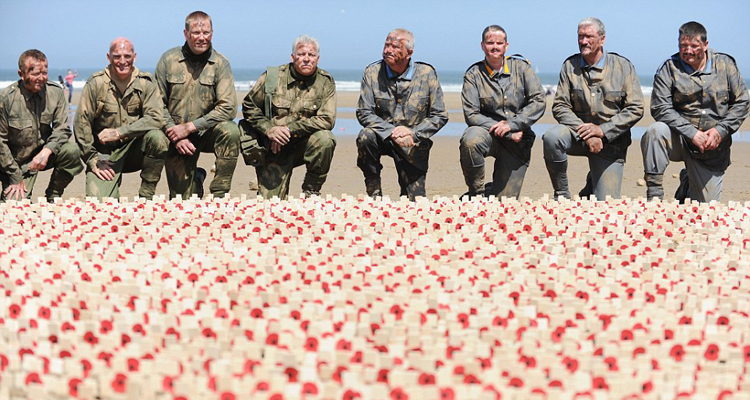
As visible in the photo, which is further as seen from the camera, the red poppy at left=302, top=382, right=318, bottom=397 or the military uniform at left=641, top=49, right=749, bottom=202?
the military uniform at left=641, top=49, right=749, bottom=202

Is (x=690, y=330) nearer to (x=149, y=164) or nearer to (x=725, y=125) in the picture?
(x=725, y=125)

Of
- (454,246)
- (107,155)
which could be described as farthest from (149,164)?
(454,246)

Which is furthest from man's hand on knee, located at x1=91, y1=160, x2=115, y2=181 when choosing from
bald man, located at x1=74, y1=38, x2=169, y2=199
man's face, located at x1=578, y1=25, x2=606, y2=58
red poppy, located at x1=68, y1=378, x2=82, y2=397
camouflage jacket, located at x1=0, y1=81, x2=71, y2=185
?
red poppy, located at x1=68, y1=378, x2=82, y2=397

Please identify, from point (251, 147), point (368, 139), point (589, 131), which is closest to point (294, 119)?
point (251, 147)

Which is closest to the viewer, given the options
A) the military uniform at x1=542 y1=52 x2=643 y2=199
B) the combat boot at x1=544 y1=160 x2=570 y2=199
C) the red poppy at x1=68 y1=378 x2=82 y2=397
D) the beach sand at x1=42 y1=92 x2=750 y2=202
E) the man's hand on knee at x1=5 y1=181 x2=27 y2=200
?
the red poppy at x1=68 y1=378 x2=82 y2=397

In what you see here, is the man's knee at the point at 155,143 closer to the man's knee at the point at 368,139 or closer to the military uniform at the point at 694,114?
the man's knee at the point at 368,139

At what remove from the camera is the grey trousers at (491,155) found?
898 cm

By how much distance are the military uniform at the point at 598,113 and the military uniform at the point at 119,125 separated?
383 cm

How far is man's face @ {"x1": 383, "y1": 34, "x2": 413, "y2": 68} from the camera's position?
348 inches

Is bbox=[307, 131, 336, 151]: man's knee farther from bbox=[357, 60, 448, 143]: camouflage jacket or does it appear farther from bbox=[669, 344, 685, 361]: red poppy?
bbox=[669, 344, 685, 361]: red poppy

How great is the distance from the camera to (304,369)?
3459 mm

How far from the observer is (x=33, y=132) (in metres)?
8.96

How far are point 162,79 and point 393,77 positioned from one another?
7.51ft

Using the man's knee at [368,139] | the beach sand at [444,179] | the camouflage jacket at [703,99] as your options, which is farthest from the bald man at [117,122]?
the camouflage jacket at [703,99]
